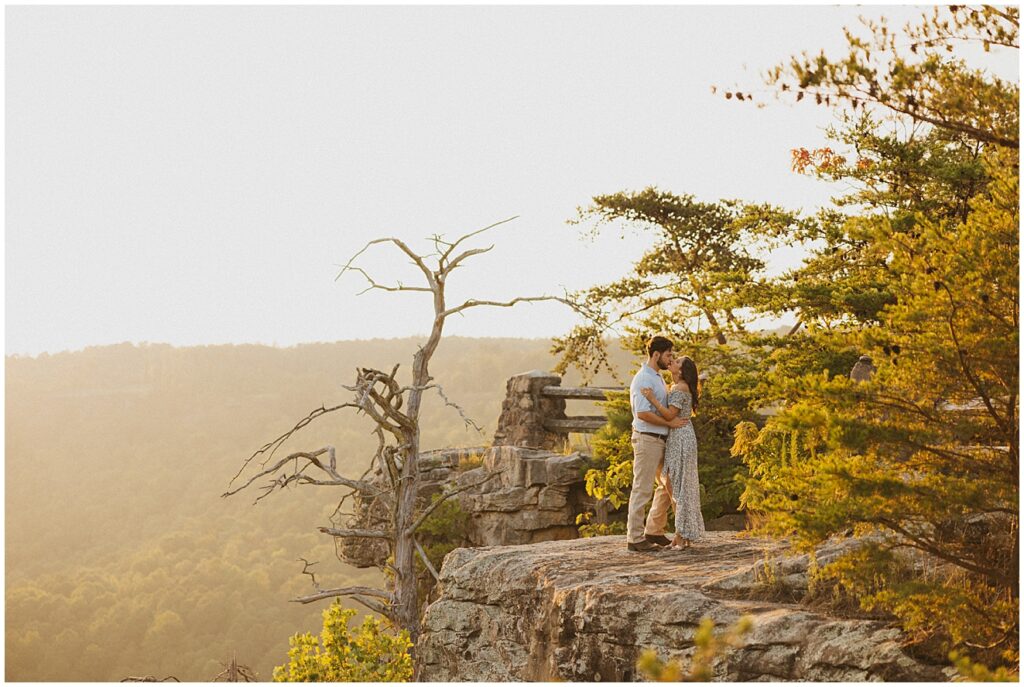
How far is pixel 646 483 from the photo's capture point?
6617 mm

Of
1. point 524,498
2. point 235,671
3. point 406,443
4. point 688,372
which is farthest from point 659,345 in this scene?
point 524,498

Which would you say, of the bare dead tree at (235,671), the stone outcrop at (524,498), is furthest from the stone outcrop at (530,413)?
the bare dead tree at (235,671)

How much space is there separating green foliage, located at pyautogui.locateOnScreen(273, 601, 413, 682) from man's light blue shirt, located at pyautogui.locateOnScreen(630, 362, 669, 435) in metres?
2.62

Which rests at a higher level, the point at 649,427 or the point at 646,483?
the point at 649,427

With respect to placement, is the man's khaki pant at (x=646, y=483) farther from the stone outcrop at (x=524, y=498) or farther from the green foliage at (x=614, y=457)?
the stone outcrop at (x=524, y=498)

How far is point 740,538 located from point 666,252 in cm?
1117

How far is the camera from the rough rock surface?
491cm

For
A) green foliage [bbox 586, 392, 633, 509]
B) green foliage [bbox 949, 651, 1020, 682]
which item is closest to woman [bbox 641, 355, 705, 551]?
green foliage [bbox 949, 651, 1020, 682]

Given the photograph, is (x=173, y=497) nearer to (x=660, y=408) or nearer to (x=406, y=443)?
(x=406, y=443)

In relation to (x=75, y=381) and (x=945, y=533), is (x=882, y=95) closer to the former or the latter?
(x=945, y=533)

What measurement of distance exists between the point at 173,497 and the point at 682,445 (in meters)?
46.3

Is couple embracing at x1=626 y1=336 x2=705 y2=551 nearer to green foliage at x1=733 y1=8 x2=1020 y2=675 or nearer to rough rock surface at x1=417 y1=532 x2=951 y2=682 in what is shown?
rough rock surface at x1=417 y1=532 x2=951 y2=682

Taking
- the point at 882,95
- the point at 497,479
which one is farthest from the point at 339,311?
the point at 882,95

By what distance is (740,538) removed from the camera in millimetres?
7211
